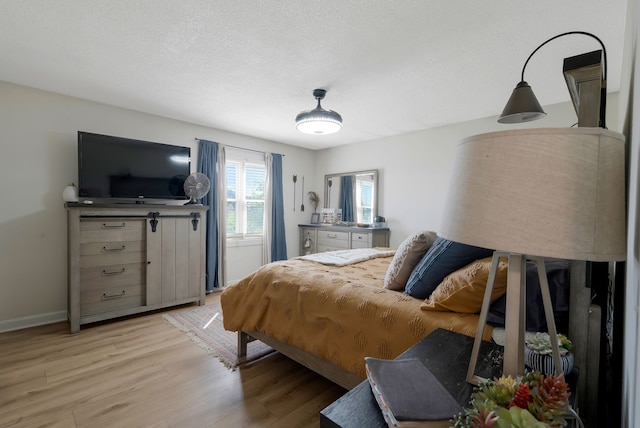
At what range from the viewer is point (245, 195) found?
15.8ft

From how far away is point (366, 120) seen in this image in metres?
3.85

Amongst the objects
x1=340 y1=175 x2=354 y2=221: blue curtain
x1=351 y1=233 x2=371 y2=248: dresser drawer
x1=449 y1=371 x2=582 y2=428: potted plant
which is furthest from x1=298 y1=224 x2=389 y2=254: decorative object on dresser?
x1=449 y1=371 x2=582 y2=428: potted plant

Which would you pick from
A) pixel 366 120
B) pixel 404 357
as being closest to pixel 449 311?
pixel 404 357

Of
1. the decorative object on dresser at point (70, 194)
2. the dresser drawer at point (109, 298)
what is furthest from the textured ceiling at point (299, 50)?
the dresser drawer at point (109, 298)

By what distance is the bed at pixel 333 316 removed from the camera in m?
1.46

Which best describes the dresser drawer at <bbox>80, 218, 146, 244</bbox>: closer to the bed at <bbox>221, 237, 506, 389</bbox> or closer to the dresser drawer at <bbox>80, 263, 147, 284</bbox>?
the dresser drawer at <bbox>80, 263, 147, 284</bbox>

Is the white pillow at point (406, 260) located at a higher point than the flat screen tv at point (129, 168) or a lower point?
lower

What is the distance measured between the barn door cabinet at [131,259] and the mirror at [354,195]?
97.2 inches

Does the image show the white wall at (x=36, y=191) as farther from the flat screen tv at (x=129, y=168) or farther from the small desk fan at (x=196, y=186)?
the small desk fan at (x=196, y=186)

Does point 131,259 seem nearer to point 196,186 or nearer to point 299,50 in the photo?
point 196,186

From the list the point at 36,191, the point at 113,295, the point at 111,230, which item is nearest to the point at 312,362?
the point at 113,295

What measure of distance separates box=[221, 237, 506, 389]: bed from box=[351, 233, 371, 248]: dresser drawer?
1.83 m

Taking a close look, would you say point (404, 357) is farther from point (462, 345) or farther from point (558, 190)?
point (558, 190)

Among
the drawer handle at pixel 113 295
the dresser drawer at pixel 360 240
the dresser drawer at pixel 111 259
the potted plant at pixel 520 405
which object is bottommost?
the drawer handle at pixel 113 295
